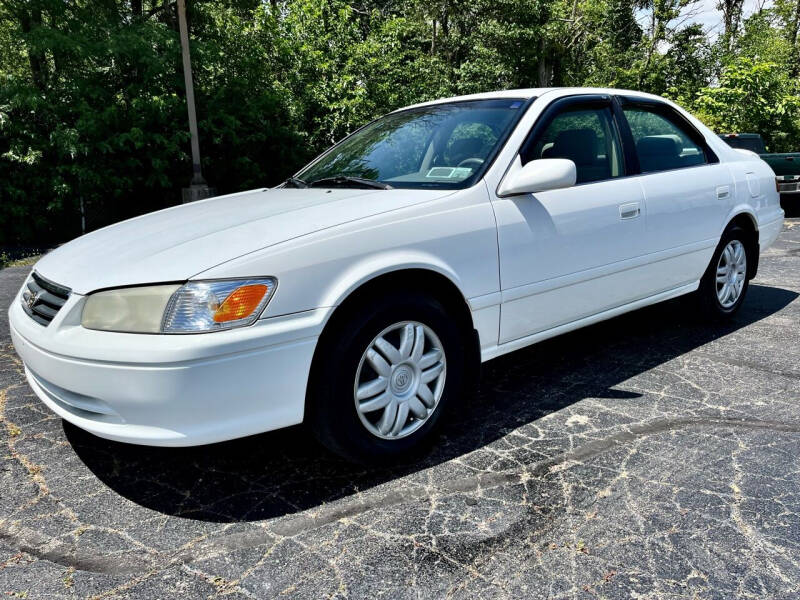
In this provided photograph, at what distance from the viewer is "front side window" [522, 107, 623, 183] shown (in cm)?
364

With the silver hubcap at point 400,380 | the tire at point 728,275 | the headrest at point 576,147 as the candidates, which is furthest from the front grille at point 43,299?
the tire at point 728,275

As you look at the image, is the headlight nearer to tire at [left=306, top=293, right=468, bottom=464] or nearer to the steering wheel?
tire at [left=306, top=293, right=468, bottom=464]

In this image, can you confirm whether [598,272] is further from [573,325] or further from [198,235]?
[198,235]

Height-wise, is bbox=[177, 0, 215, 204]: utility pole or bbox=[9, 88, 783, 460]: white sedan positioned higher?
bbox=[177, 0, 215, 204]: utility pole

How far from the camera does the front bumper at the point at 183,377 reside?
2385 mm

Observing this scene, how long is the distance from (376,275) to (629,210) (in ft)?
5.92

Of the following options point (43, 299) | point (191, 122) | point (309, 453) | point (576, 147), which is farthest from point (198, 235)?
point (191, 122)

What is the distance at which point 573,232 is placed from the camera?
354cm

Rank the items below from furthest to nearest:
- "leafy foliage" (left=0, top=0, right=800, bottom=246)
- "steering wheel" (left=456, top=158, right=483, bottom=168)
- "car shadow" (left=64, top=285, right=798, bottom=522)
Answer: "leafy foliage" (left=0, top=0, right=800, bottom=246), "steering wheel" (left=456, top=158, right=483, bottom=168), "car shadow" (left=64, top=285, right=798, bottom=522)

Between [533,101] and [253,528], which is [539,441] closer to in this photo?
[253,528]

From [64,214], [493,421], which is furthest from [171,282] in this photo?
[64,214]

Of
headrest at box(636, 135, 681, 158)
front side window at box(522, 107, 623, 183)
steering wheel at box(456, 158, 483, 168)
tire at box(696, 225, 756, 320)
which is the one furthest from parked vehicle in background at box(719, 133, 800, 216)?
steering wheel at box(456, 158, 483, 168)

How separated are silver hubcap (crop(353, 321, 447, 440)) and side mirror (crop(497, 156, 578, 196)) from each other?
32.3 inches

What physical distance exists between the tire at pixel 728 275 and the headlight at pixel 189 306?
3438mm
